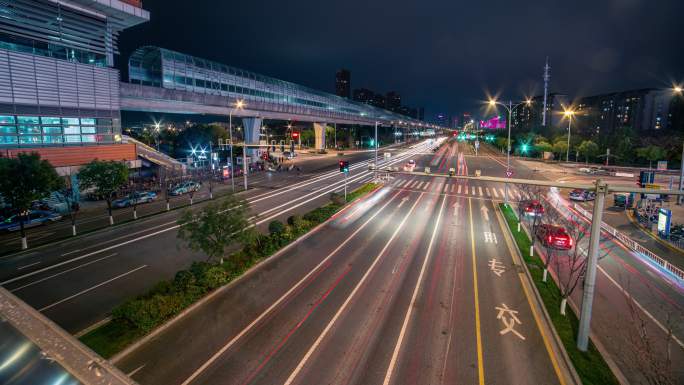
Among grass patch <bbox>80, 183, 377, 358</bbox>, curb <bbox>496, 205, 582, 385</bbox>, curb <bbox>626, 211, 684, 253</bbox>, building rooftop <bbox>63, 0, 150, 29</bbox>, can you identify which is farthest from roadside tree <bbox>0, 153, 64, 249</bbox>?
curb <bbox>626, 211, 684, 253</bbox>

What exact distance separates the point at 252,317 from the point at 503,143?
109478 mm

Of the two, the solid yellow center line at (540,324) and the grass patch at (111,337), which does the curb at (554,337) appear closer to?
the solid yellow center line at (540,324)

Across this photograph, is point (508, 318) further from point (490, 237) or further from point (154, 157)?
point (154, 157)

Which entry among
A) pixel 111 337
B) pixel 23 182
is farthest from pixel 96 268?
pixel 23 182

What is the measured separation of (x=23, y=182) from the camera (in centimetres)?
2280

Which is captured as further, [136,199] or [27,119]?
[136,199]

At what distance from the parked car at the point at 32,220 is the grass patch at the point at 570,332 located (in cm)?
3989

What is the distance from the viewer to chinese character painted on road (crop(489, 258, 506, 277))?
19500mm

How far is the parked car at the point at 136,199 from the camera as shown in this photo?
1416 inches

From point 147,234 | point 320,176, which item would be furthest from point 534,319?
point 320,176

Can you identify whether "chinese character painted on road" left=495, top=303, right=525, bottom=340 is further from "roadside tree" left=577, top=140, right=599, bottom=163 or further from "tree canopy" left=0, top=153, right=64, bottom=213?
"roadside tree" left=577, top=140, right=599, bottom=163

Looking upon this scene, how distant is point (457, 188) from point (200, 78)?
44.3 metres

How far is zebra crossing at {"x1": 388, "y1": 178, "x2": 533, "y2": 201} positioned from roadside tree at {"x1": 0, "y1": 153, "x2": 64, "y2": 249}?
39.5 meters

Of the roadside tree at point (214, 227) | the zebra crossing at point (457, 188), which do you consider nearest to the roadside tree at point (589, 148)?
the zebra crossing at point (457, 188)
